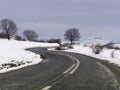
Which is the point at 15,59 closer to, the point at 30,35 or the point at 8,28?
the point at 8,28

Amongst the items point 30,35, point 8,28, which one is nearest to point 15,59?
point 8,28

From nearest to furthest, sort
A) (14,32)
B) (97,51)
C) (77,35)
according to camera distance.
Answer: (97,51)
(14,32)
(77,35)

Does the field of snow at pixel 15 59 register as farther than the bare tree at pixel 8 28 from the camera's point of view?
No

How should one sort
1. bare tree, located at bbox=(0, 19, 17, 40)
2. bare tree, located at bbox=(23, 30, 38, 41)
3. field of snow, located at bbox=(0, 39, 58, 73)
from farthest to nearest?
bare tree, located at bbox=(23, 30, 38, 41) < bare tree, located at bbox=(0, 19, 17, 40) < field of snow, located at bbox=(0, 39, 58, 73)

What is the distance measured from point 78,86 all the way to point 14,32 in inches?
5098

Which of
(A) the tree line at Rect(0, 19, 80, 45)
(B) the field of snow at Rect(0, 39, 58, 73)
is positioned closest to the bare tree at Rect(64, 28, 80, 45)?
(A) the tree line at Rect(0, 19, 80, 45)

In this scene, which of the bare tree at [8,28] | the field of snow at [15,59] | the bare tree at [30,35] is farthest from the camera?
the bare tree at [30,35]

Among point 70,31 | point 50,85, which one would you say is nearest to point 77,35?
point 70,31

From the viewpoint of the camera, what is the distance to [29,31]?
192 meters

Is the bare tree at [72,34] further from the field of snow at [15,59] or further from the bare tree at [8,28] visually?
the field of snow at [15,59]

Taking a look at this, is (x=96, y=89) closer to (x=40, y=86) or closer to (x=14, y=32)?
(x=40, y=86)

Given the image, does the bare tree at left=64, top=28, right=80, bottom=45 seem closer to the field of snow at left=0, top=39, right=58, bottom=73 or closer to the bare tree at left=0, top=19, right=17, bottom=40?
the bare tree at left=0, top=19, right=17, bottom=40

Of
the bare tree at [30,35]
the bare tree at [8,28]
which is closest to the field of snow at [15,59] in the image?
the bare tree at [8,28]

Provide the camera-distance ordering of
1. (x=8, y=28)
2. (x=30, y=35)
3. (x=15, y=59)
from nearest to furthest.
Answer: (x=15, y=59) < (x=8, y=28) < (x=30, y=35)
